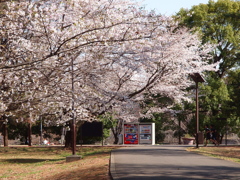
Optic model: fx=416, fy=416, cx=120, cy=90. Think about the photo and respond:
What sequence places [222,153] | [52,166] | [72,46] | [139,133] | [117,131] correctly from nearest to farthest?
[72,46] → [52,166] → [222,153] → [139,133] → [117,131]

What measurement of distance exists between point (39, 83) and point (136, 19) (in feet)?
13.0

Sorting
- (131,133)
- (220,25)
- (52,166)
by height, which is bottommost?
(52,166)

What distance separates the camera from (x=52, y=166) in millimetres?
17844

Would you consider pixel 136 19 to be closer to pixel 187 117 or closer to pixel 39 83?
pixel 39 83

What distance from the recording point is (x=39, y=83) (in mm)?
13625

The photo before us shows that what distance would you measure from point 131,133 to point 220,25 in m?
15.9

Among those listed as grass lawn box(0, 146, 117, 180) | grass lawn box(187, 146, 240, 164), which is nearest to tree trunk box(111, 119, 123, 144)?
grass lawn box(0, 146, 117, 180)

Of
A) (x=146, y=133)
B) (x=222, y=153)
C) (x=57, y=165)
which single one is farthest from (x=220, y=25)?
(x=57, y=165)

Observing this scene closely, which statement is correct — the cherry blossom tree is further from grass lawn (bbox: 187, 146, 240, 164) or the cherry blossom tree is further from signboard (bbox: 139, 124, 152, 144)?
signboard (bbox: 139, 124, 152, 144)

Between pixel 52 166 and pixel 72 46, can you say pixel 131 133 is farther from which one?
pixel 72 46

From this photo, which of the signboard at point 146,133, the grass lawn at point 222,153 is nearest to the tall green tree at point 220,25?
the signboard at point 146,133

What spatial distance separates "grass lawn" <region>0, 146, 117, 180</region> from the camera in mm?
12698

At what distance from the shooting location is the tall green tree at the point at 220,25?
1594 inches

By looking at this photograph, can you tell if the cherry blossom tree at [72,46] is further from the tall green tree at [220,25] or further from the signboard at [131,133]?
the tall green tree at [220,25]
